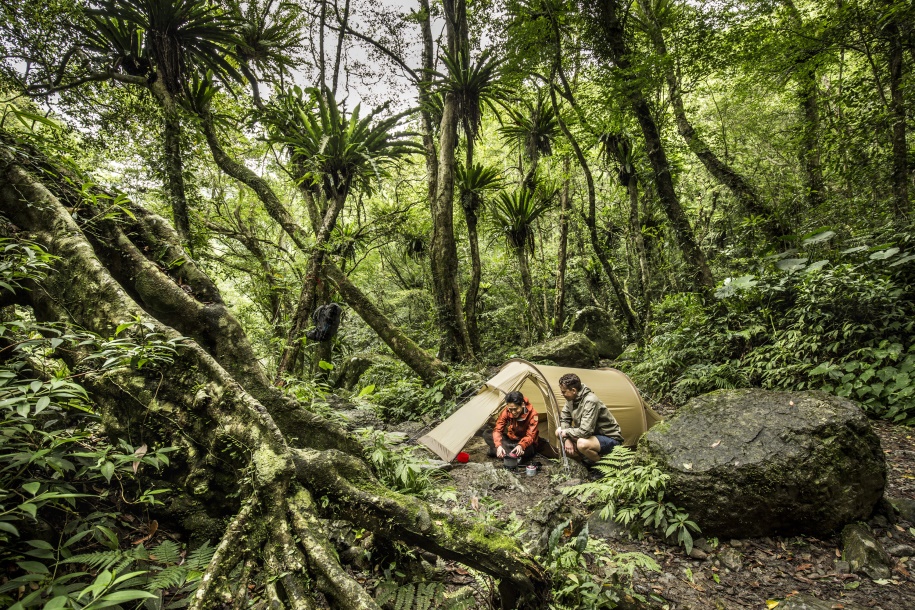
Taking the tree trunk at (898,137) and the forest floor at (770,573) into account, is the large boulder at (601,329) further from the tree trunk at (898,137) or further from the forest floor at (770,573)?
the forest floor at (770,573)

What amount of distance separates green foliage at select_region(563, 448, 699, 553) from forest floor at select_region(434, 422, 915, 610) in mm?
122

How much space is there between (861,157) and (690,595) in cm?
784

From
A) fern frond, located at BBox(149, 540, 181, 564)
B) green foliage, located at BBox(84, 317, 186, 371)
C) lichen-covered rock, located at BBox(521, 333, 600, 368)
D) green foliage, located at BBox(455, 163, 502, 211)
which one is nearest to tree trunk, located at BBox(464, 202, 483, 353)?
green foliage, located at BBox(455, 163, 502, 211)

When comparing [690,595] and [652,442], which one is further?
[652,442]

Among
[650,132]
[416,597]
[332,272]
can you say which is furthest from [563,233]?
[416,597]

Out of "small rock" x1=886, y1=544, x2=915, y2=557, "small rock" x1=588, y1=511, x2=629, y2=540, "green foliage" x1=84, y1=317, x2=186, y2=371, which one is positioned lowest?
"small rock" x1=886, y1=544, x2=915, y2=557

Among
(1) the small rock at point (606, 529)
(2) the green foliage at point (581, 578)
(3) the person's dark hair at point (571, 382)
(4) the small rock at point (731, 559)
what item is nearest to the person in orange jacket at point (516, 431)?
(3) the person's dark hair at point (571, 382)

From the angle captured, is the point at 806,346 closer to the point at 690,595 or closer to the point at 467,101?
the point at 690,595

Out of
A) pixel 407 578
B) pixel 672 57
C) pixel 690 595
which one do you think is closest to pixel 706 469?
pixel 690 595

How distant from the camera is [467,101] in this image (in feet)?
27.2

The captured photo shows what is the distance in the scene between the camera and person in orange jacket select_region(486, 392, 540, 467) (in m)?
4.92

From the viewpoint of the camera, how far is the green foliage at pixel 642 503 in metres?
3.11

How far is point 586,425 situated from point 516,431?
109cm

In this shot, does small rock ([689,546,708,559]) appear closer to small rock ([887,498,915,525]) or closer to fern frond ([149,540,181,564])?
small rock ([887,498,915,525])
